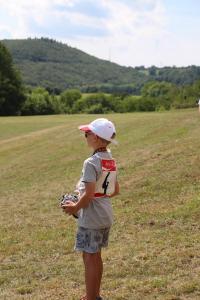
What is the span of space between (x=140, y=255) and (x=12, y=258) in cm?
202

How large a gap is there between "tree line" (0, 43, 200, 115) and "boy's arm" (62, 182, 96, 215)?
44759 millimetres

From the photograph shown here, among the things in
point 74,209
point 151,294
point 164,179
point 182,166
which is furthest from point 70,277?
point 182,166

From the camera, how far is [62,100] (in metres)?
116

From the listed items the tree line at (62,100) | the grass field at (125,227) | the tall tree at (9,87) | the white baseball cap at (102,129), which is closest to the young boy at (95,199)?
the white baseball cap at (102,129)

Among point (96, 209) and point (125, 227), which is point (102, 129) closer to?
point (96, 209)

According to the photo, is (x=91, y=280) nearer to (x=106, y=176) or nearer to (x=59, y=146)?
(x=106, y=176)

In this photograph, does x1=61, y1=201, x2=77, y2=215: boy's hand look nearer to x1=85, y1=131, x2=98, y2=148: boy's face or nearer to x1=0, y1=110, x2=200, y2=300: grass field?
x1=85, y1=131, x2=98, y2=148: boy's face

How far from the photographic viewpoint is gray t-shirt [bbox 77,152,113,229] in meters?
4.98

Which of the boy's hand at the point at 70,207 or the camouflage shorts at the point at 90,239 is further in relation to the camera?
the camouflage shorts at the point at 90,239

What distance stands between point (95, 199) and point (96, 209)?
3.8 inches

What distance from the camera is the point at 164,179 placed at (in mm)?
12570

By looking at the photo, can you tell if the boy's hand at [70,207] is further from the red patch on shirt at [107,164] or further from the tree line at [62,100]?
the tree line at [62,100]

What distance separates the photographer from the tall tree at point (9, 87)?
243 feet

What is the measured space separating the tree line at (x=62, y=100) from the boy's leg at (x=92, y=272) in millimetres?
44571
